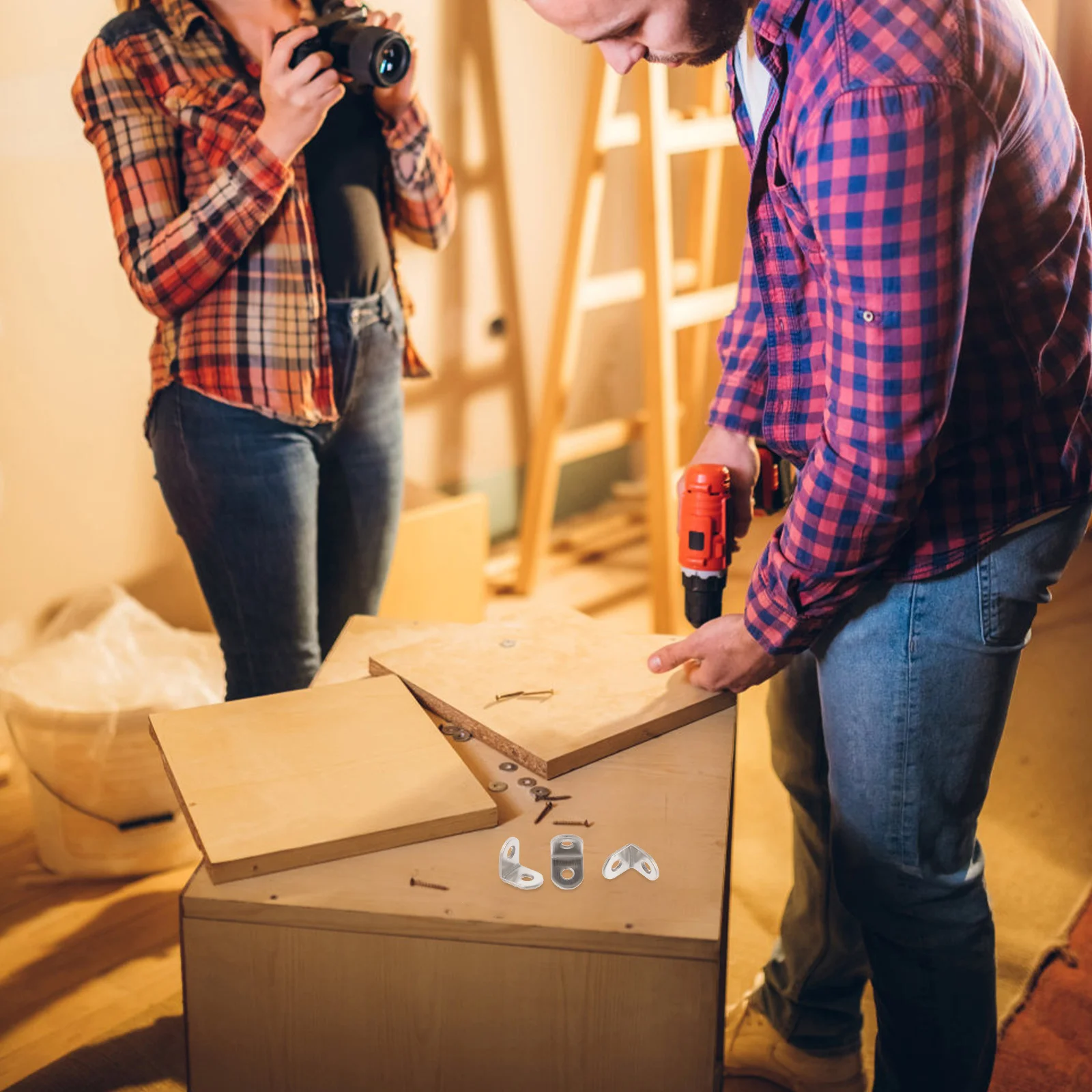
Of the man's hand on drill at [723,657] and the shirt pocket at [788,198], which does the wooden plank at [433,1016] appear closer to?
the man's hand on drill at [723,657]

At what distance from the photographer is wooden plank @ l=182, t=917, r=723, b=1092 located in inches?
31.5

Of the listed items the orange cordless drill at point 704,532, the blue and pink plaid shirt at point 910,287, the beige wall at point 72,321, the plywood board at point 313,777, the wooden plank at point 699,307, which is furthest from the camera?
the wooden plank at point 699,307

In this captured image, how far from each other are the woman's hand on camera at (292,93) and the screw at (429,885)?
0.85m

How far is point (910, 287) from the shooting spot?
2.56 feet

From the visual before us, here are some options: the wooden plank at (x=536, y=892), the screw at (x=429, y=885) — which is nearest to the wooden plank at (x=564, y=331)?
the wooden plank at (x=536, y=892)

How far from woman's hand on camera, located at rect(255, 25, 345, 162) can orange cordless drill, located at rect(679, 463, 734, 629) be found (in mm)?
594

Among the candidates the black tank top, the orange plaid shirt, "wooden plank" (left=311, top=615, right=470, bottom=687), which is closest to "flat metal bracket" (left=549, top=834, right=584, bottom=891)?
"wooden plank" (left=311, top=615, right=470, bottom=687)

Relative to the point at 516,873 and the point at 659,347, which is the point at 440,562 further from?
the point at 516,873

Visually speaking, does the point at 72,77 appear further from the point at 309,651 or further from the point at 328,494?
the point at 309,651

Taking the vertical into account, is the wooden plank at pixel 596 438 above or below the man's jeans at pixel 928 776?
below

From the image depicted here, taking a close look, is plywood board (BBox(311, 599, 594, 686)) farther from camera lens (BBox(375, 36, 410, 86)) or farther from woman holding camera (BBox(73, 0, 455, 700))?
camera lens (BBox(375, 36, 410, 86))

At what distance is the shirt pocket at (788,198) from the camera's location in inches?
35.6

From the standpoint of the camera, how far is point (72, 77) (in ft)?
6.30

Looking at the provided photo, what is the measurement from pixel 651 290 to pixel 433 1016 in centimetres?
183
